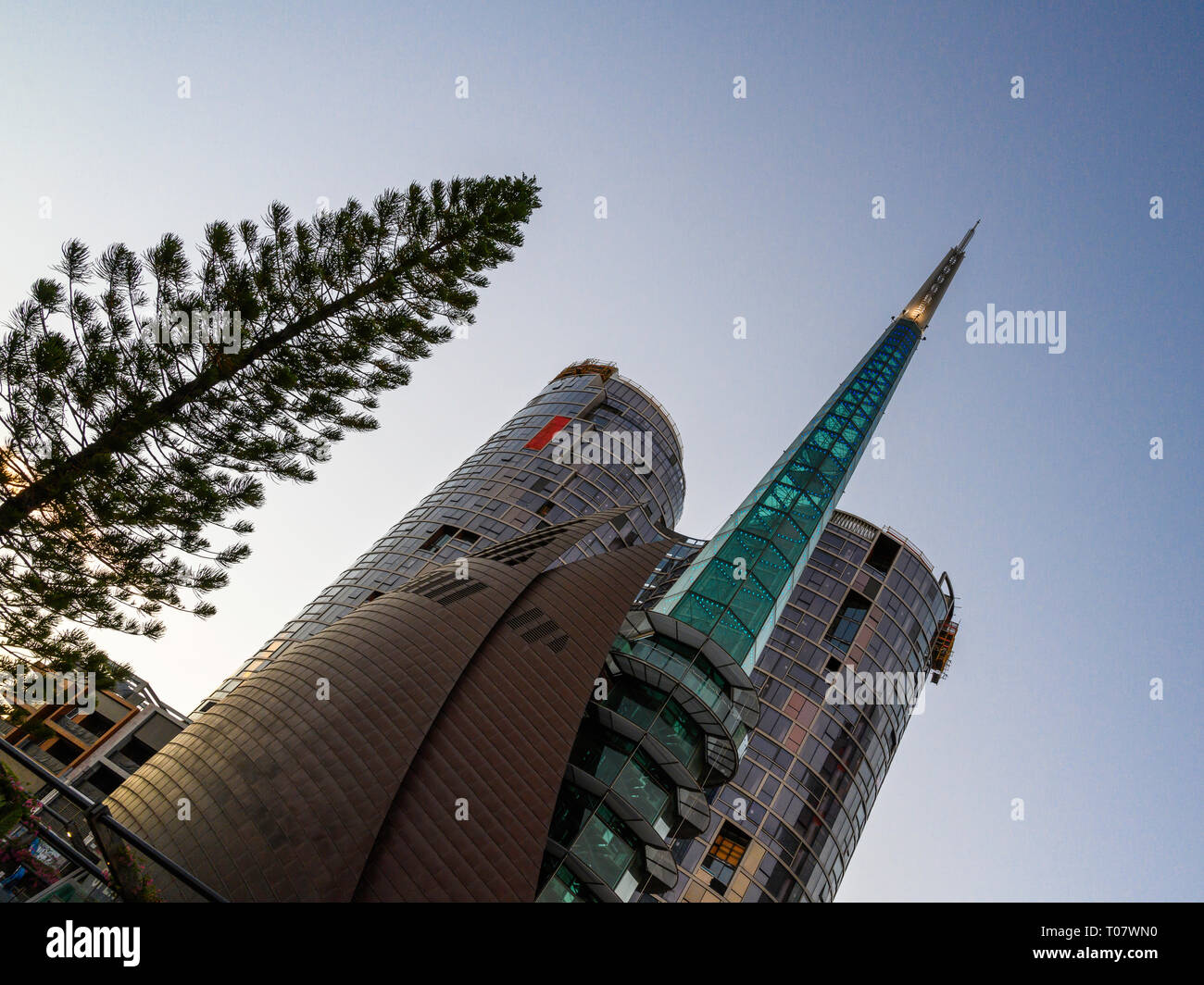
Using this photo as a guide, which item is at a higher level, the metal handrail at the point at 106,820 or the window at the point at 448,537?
the metal handrail at the point at 106,820

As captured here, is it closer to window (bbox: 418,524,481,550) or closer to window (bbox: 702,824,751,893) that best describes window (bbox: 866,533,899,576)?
window (bbox: 702,824,751,893)

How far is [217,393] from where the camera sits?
41.9 ft

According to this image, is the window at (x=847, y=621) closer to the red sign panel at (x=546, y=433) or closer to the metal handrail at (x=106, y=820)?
the red sign panel at (x=546, y=433)

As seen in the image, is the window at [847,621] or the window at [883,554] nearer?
the window at [847,621]

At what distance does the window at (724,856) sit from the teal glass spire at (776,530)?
19138 millimetres

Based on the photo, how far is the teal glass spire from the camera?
29.1 m

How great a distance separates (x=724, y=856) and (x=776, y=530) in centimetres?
2281

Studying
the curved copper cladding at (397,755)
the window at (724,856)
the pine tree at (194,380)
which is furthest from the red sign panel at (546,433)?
the pine tree at (194,380)

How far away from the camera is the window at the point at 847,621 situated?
5447cm

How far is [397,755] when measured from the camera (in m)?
19.0

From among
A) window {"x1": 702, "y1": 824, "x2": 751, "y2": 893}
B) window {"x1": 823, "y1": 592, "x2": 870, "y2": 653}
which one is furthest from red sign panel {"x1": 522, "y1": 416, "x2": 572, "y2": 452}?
window {"x1": 702, "y1": 824, "x2": 751, "y2": 893}

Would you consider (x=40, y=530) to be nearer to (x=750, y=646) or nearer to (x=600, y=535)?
(x=750, y=646)
